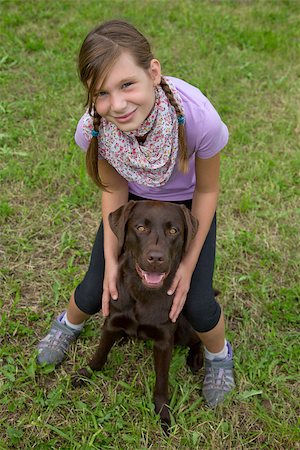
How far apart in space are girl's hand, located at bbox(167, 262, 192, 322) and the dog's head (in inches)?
2.3

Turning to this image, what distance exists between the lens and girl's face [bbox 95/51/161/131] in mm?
2146

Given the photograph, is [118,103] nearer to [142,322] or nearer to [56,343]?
[142,322]

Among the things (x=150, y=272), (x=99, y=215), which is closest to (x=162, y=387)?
(x=150, y=272)

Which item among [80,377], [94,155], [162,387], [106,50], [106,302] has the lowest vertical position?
[80,377]

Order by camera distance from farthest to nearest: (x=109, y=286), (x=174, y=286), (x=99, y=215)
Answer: (x=99, y=215) < (x=109, y=286) < (x=174, y=286)

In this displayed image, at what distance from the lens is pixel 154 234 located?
88.6 inches

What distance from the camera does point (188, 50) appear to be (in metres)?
5.70

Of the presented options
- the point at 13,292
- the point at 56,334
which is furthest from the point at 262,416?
the point at 13,292

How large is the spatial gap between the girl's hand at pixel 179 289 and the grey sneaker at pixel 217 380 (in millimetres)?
556

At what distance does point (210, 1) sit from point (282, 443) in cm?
563

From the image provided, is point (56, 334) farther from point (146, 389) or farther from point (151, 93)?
point (151, 93)

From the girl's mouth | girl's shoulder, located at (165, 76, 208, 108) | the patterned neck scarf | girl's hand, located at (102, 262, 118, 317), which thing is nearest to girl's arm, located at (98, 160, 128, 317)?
girl's hand, located at (102, 262, 118, 317)

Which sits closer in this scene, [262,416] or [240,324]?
[262,416]

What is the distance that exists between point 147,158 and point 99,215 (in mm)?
1500
